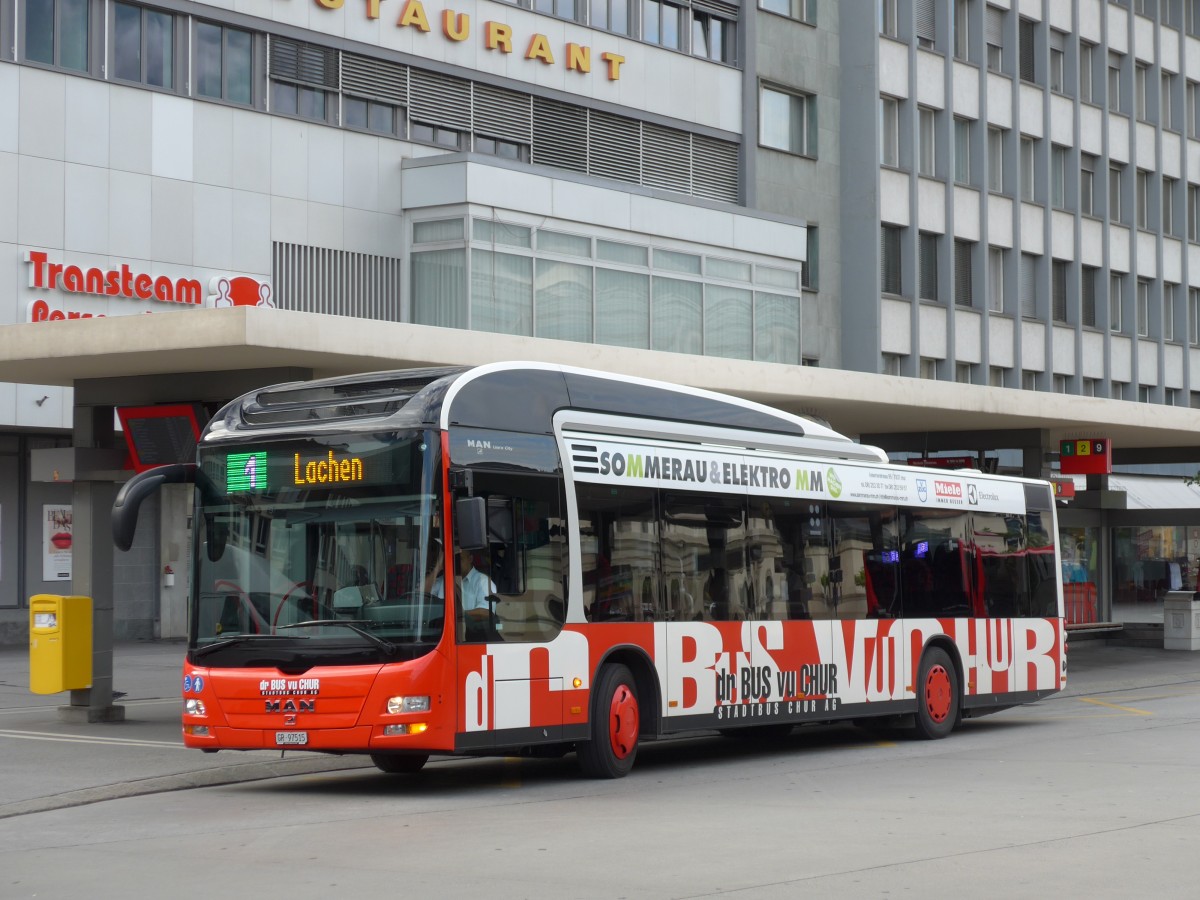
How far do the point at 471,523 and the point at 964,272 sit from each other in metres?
40.5

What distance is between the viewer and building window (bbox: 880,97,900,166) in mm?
47906

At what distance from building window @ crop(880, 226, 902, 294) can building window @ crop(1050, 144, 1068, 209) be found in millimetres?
8068

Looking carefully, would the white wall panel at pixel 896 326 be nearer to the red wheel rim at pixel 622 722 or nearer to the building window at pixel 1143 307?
the building window at pixel 1143 307

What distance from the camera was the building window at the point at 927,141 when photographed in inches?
1944

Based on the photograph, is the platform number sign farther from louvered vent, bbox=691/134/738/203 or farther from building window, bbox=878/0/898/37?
building window, bbox=878/0/898/37

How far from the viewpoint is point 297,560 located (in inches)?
504

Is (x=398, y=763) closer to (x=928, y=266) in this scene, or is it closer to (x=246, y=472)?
(x=246, y=472)

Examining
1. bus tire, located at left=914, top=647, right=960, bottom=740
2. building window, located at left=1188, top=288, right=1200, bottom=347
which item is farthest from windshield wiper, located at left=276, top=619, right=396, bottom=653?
building window, located at left=1188, top=288, right=1200, bottom=347

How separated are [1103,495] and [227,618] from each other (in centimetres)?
2319

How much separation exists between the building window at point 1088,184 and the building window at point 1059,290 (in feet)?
6.39

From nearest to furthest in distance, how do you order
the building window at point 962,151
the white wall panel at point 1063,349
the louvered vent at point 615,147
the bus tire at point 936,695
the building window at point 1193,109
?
the bus tire at point 936,695 < the louvered vent at point 615,147 < the building window at point 962,151 < the white wall panel at point 1063,349 < the building window at point 1193,109

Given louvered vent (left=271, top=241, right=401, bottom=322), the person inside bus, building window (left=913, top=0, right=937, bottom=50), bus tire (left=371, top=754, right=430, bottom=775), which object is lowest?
bus tire (left=371, top=754, right=430, bottom=775)

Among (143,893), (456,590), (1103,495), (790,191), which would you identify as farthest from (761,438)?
(790,191)

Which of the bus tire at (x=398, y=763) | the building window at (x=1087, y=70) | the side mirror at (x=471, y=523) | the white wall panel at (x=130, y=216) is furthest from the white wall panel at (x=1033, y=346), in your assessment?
the side mirror at (x=471, y=523)
